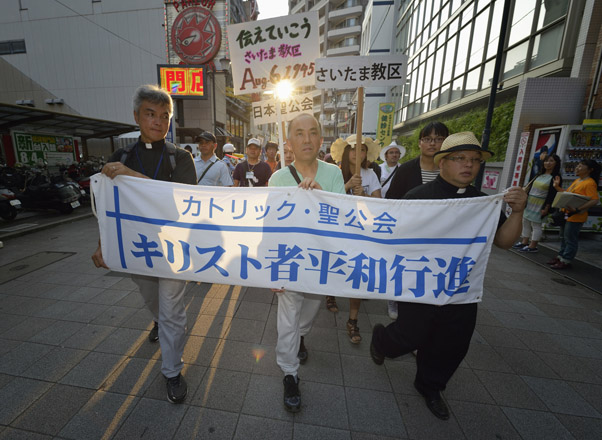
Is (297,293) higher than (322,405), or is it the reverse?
(297,293)

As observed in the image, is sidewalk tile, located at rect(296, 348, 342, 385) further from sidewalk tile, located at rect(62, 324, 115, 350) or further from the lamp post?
the lamp post

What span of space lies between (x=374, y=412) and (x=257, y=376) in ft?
3.22

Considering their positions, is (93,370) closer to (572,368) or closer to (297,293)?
(297,293)

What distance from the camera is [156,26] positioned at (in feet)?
66.6

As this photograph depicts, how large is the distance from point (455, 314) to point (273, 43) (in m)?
3.04

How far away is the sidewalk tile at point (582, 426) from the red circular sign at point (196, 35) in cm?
2251

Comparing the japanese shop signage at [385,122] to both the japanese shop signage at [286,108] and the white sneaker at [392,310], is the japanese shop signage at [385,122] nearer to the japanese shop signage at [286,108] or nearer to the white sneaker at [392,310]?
the japanese shop signage at [286,108]

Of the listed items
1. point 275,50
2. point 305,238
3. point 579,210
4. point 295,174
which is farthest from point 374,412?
point 579,210

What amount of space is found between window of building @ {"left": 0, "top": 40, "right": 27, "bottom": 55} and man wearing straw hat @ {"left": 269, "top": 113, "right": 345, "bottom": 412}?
32.8m

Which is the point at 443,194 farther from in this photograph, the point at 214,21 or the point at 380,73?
the point at 214,21

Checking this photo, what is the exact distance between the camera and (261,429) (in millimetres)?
1903

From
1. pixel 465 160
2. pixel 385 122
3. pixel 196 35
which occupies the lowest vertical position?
pixel 465 160

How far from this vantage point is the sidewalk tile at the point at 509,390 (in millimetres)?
2209

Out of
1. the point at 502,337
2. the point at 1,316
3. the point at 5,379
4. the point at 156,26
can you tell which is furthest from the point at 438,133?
the point at 156,26
